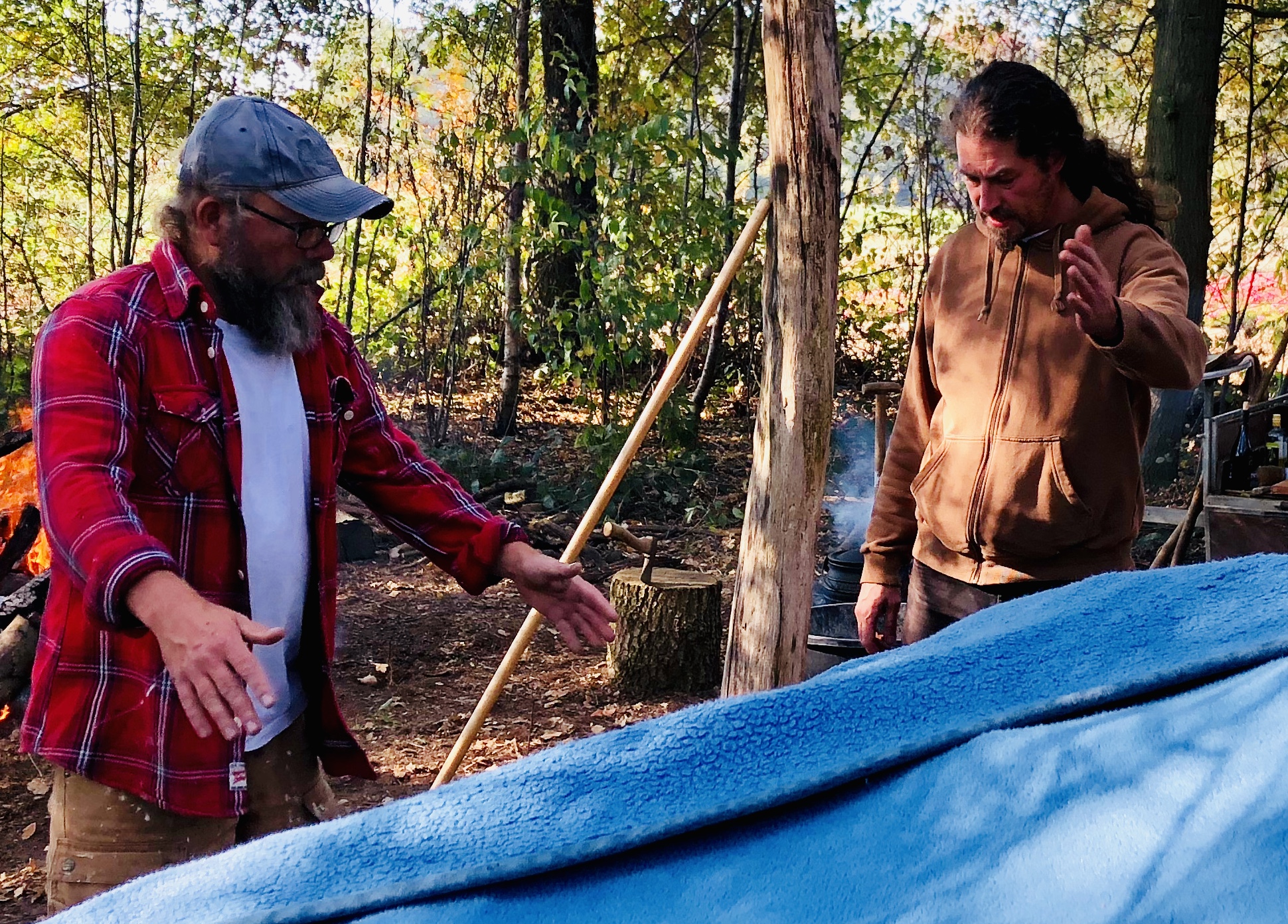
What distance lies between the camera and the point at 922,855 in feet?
3.27

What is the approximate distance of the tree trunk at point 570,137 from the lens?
26.5ft

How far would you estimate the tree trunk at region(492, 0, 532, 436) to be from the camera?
839 cm

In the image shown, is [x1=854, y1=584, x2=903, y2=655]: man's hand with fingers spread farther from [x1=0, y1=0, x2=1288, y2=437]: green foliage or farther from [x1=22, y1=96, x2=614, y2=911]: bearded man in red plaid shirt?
[x1=0, y1=0, x2=1288, y2=437]: green foliage

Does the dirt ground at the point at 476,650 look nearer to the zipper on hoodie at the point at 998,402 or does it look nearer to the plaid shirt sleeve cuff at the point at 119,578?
the plaid shirt sleeve cuff at the point at 119,578

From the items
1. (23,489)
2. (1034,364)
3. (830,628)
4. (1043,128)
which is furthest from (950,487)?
(23,489)

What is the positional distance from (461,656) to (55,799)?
3.78 meters

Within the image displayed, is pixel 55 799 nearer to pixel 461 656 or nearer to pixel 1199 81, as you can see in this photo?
pixel 461 656

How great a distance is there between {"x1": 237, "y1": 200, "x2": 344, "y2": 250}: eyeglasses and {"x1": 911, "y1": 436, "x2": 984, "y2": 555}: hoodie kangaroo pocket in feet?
4.66

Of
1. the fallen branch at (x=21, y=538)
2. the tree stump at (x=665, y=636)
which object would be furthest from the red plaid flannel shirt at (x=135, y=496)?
the tree stump at (x=665, y=636)

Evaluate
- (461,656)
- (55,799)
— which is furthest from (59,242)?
(55,799)

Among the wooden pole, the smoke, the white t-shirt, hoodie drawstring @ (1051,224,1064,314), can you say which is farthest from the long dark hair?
the smoke

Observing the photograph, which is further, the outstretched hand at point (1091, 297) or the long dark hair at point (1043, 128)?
the long dark hair at point (1043, 128)

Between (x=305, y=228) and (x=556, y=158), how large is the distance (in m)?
5.84

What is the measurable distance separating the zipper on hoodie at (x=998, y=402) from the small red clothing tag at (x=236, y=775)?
1591mm
